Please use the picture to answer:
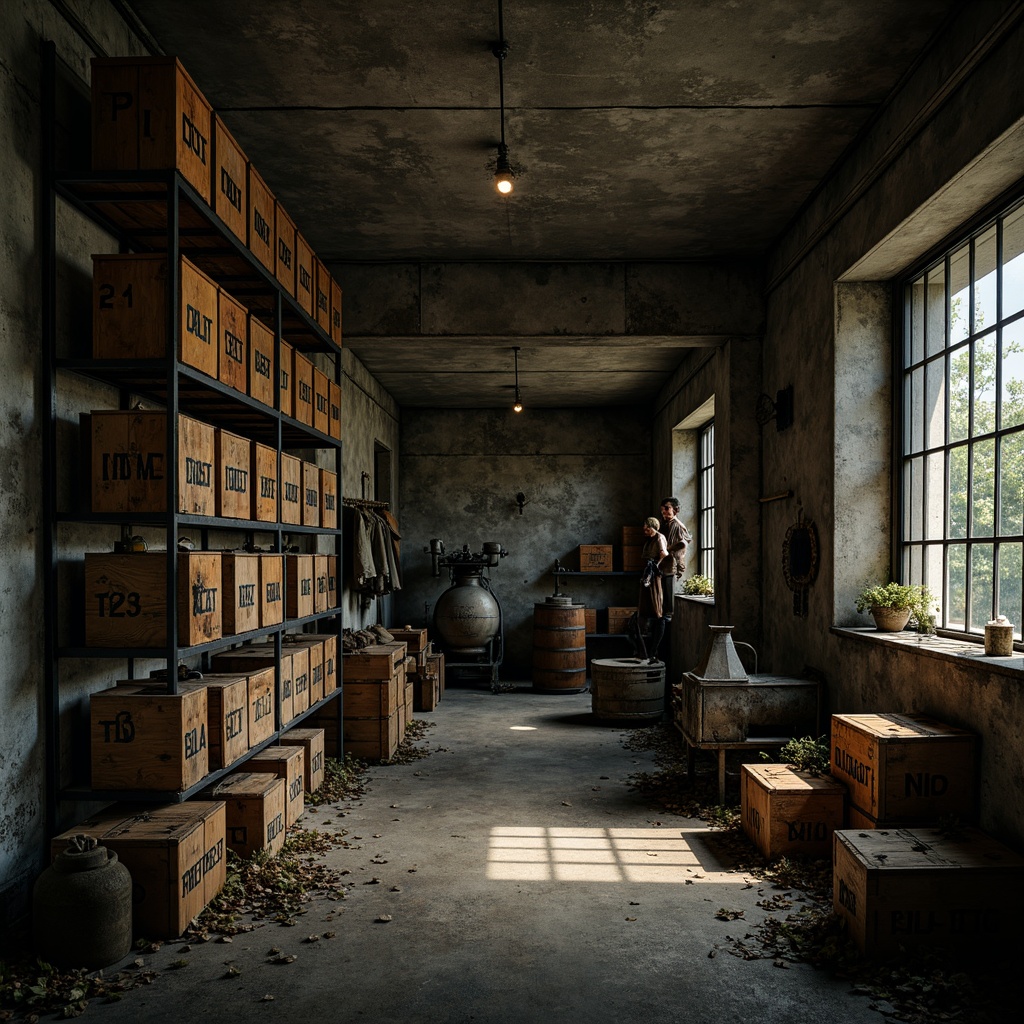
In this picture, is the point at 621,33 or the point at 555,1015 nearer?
the point at 555,1015

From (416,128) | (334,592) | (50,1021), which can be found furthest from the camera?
(334,592)

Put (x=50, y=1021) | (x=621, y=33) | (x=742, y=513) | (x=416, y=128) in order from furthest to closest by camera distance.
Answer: (x=742, y=513), (x=416, y=128), (x=621, y=33), (x=50, y=1021)

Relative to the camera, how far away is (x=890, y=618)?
4582 mm

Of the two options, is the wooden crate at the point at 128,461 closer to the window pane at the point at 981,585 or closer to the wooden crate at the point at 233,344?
the wooden crate at the point at 233,344

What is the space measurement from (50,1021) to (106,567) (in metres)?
1.49

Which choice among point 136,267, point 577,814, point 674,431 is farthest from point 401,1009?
point 674,431

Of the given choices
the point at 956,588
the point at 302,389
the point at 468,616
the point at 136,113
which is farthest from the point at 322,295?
the point at 468,616

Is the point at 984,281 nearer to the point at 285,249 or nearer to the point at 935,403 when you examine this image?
the point at 935,403

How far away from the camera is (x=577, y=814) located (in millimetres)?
4977

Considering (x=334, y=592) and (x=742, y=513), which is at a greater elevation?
(x=742, y=513)

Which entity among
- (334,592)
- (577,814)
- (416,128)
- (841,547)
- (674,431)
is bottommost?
(577,814)

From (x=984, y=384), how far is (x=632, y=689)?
444 centimetres

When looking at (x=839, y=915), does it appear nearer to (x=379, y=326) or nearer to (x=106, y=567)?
(x=106, y=567)

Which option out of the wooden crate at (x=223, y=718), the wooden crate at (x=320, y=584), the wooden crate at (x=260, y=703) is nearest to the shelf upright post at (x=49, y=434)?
the wooden crate at (x=223, y=718)
